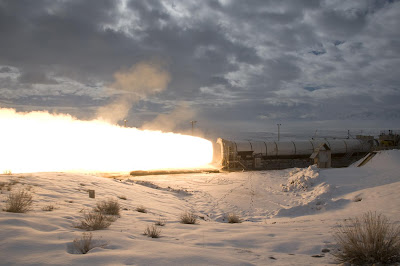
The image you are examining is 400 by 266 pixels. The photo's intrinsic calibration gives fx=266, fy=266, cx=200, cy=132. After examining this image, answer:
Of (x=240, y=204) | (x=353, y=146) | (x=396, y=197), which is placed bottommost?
(x=240, y=204)

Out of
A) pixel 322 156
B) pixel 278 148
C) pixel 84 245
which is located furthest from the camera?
pixel 278 148

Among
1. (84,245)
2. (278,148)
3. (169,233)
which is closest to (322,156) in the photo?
(278,148)

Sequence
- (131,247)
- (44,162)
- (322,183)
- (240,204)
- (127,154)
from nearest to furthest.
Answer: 1. (131,247)
2. (240,204)
3. (322,183)
4. (44,162)
5. (127,154)

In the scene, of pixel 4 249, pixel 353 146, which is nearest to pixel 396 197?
pixel 4 249

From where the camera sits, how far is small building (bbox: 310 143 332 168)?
31.6 metres

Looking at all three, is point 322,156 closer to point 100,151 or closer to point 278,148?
point 278,148

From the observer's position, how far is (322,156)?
31844 mm

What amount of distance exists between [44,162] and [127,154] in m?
12.2

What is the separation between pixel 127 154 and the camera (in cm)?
4378

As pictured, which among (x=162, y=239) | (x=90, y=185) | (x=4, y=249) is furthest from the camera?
(x=90, y=185)

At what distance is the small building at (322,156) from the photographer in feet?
104

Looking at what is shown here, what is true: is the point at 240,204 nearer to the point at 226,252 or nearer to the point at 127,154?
the point at 226,252

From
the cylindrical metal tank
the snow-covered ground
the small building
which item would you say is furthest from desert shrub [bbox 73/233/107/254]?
the small building

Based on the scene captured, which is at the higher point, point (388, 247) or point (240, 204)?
point (388, 247)
